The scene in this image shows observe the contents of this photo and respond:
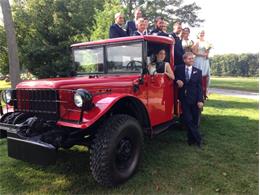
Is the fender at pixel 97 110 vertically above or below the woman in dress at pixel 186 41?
below

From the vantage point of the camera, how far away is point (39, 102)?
4184 millimetres

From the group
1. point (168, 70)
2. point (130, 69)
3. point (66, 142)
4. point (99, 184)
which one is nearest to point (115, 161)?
point (99, 184)

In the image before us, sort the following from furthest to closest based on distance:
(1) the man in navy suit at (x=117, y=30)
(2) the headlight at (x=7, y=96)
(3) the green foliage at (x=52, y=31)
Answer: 1. (3) the green foliage at (x=52, y=31)
2. (1) the man in navy suit at (x=117, y=30)
3. (2) the headlight at (x=7, y=96)

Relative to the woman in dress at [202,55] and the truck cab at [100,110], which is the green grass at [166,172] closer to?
the truck cab at [100,110]

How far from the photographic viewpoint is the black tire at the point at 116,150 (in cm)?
381

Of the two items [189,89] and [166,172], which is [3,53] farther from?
[166,172]

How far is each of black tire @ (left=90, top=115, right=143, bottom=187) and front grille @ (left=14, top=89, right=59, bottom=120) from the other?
0.69 metres

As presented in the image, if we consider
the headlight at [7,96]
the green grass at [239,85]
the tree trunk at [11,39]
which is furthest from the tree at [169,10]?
the headlight at [7,96]

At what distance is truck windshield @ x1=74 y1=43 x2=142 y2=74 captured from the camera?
4.92m

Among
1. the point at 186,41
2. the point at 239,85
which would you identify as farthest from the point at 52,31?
the point at 239,85

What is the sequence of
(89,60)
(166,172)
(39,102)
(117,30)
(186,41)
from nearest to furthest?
(39,102) < (166,172) < (89,60) < (117,30) < (186,41)

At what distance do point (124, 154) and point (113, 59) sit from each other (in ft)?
5.55

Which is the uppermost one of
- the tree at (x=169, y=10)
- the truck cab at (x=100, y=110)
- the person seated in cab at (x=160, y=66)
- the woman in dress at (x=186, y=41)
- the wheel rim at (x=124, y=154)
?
the tree at (x=169, y=10)

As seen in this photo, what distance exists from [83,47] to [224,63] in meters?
45.6
